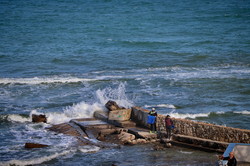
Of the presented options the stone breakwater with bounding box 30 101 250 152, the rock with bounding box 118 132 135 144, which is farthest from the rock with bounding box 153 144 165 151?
the rock with bounding box 118 132 135 144

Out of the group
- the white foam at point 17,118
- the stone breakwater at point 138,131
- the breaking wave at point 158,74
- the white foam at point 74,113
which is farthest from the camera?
the breaking wave at point 158,74

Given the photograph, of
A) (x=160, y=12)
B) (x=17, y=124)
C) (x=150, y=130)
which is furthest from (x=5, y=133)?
(x=160, y=12)

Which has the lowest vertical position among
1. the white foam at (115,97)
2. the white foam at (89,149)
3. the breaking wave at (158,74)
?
the white foam at (89,149)

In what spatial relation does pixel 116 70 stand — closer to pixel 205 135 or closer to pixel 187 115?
pixel 187 115

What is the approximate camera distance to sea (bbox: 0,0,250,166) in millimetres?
15859

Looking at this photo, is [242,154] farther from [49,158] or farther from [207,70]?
[207,70]

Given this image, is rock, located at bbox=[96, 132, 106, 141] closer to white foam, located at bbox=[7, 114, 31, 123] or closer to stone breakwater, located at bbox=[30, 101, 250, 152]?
stone breakwater, located at bbox=[30, 101, 250, 152]

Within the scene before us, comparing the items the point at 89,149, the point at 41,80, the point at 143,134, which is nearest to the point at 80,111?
the point at 143,134

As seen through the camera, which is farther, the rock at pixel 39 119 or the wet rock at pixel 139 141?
the rock at pixel 39 119

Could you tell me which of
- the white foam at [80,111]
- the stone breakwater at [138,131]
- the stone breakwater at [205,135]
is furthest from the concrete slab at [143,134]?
the white foam at [80,111]

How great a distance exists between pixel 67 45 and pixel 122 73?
15117 mm

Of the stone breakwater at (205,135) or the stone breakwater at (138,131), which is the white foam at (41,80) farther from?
the stone breakwater at (205,135)

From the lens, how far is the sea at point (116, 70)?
15859 mm

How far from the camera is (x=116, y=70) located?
35.3m
